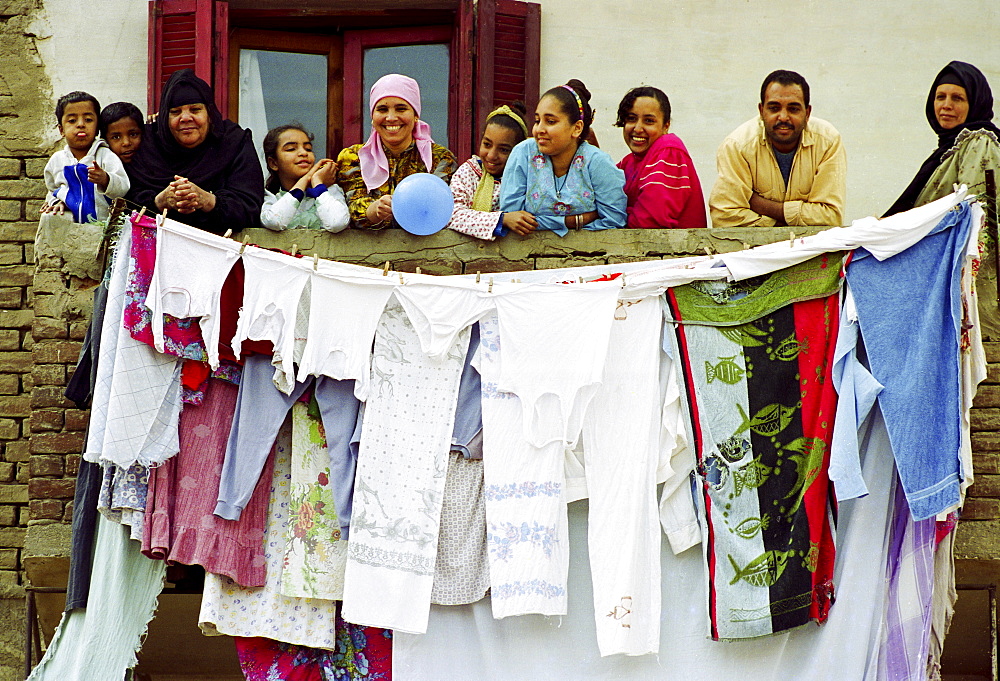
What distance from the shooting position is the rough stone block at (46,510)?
562cm

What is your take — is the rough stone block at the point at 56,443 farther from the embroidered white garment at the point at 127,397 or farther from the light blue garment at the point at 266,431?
the light blue garment at the point at 266,431

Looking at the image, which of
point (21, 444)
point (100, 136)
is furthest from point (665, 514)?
point (21, 444)

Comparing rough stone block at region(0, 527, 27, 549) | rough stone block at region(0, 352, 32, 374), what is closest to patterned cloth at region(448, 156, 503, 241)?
rough stone block at region(0, 352, 32, 374)

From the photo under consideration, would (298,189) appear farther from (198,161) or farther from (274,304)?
(274,304)

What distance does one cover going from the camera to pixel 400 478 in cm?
A: 479

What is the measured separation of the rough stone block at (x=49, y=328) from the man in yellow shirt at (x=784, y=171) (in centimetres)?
265

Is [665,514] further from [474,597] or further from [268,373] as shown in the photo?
[268,373]

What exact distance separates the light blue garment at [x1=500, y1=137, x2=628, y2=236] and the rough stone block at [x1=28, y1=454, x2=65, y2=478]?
6.91 feet

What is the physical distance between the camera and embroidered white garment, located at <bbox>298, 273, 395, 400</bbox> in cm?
484

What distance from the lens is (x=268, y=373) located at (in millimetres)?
4910

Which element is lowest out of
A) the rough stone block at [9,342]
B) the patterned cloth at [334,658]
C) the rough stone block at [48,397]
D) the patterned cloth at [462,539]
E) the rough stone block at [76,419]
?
the patterned cloth at [334,658]

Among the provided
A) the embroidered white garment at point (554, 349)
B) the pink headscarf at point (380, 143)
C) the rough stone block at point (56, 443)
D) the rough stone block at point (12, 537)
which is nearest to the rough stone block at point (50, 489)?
the rough stone block at point (56, 443)

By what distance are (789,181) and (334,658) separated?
8.31ft

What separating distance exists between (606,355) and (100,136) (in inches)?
92.2
